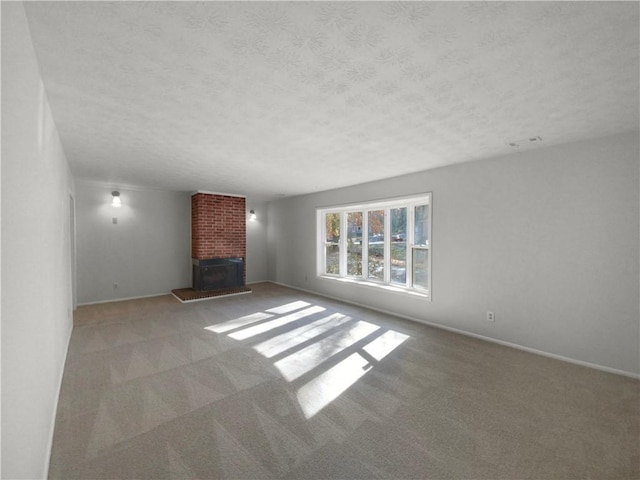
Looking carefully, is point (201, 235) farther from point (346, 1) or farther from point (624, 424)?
point (624, 424)

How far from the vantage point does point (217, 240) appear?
6.32 meters

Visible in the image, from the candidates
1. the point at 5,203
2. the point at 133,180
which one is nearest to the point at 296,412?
the point at 5,203

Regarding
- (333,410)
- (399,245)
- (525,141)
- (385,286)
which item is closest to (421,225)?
(399,245)

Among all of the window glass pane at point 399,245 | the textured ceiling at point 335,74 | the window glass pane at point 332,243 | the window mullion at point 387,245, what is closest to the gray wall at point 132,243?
the textured ceiling at point 335,74

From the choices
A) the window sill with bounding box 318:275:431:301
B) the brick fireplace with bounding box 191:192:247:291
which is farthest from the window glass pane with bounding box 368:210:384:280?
the brick fireplace with bounding box 191:192:247:291

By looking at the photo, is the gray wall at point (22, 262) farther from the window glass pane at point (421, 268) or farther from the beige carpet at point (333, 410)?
the window glass pane at point (421, 268)

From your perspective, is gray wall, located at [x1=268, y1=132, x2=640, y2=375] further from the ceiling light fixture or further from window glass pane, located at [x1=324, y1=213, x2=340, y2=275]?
window glass pane, located at [x1=324, y1=213, x2=340, y2=275]

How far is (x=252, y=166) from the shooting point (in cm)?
388

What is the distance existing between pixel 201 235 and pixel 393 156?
4.56 metres

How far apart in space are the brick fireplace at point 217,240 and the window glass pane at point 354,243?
8.82 feet

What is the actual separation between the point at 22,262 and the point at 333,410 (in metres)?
2.10

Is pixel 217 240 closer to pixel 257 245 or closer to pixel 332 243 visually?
pixel 257 245

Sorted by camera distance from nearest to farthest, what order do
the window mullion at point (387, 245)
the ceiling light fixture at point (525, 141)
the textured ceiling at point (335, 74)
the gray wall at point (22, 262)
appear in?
the gray wall at point (22, 262)
the textured ceiling at point (335, 74)
the ceiling light fixture at point (525, 141)
the window mullion at point (387, 245)

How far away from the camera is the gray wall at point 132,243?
5223 millimetres
